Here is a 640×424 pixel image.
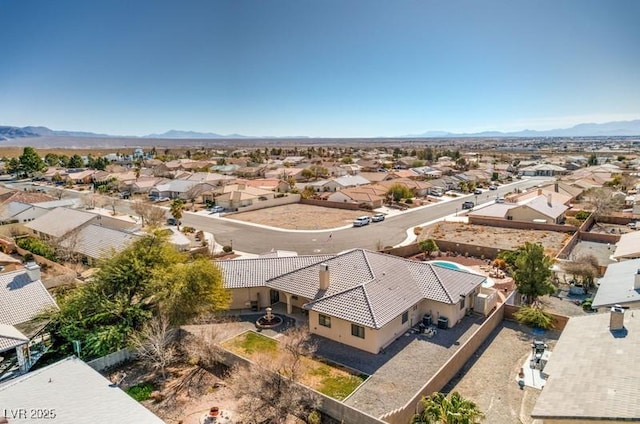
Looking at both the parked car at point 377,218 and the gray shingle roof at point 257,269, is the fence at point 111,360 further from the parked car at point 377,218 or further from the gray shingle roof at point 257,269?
the parked car at point 377,218

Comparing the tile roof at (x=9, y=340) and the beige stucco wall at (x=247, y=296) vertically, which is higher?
the tile roof at (x=9, y=340)

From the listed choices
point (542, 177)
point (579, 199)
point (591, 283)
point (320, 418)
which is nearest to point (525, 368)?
point (320, 418)

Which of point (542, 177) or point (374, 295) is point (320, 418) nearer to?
point (374, 295)

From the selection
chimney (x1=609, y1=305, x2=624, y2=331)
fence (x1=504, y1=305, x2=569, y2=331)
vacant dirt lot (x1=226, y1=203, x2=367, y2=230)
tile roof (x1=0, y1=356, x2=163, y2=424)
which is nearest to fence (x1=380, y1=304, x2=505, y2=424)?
fence (x1=504, y1=305, x2=569, y2=331)

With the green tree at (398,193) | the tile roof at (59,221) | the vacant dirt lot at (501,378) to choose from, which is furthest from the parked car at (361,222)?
the tile roof at (59,221)

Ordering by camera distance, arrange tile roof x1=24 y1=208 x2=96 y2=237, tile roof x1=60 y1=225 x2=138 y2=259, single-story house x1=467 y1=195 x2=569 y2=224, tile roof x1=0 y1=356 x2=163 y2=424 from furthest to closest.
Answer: single-story house x1=467 y1=195 x2=569 y2=224, tile roof x1=24 y1=208 x2=96 y2=237, tile roof x1=60 y1=225 x2=138 y2=259, tile roof x1=0 y1=356 x2=163 y2=424

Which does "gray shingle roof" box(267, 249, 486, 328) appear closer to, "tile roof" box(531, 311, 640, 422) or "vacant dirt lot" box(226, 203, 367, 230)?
"tile roof" box(531, 311, 640, 422)

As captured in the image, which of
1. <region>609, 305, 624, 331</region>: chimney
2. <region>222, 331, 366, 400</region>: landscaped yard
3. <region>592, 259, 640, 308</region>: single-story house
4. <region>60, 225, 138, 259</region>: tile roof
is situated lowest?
<region>222, 331, 366, 400</region>: landscaped yard
